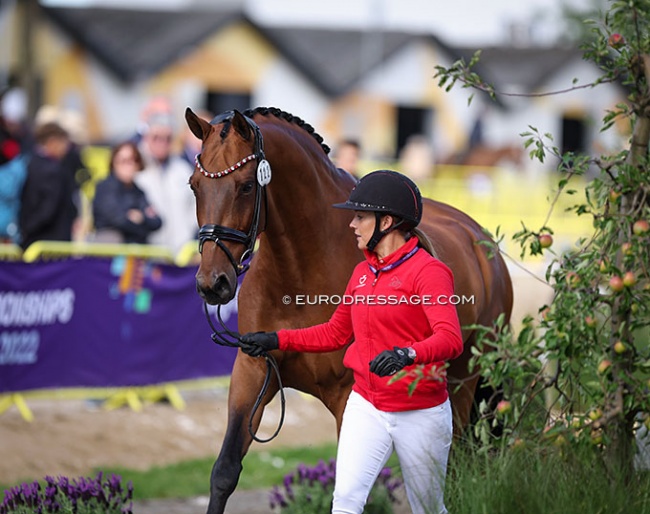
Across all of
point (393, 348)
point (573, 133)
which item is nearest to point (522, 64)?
point (573, 133)

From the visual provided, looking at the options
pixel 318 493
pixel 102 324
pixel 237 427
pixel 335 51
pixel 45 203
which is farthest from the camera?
pixel 335 51

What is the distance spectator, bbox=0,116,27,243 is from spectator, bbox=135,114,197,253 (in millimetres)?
1097

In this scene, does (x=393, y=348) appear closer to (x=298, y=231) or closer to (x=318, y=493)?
(x=298, y=231)

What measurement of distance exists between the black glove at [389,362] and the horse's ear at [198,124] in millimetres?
1412

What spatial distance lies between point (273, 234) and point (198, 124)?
66 cm

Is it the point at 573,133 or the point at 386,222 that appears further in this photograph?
the point at 573,133

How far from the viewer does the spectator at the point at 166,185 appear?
1134 centimetres

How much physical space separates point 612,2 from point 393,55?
3304cm

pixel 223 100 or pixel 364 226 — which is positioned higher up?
pixel 223 100

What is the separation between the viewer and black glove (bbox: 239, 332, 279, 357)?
5.12m

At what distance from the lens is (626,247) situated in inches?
193

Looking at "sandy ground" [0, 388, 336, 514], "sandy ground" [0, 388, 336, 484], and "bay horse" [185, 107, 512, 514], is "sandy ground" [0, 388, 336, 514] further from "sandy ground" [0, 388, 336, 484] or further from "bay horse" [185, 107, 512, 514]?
"bay horse" [185, 107, 512, 514]

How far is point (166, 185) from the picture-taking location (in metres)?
11.4

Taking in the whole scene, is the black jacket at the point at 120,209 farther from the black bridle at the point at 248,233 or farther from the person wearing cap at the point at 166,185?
the black bridle at the point at 248,233
